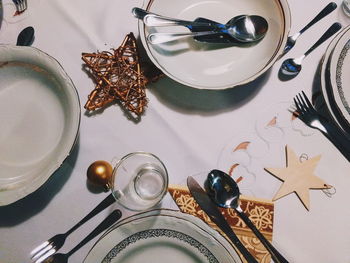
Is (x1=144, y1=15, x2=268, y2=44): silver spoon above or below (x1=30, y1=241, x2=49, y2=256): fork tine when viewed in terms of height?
above

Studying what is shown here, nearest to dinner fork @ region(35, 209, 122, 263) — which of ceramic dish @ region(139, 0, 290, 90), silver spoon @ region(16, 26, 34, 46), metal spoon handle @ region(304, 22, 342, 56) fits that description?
ceramic dish @ region(139, 0, 290, 90)

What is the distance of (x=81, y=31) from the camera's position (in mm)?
722

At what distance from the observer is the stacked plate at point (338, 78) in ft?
2.03

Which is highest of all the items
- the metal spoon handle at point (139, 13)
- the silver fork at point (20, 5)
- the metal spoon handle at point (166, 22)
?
the silver fork at point (20, 5)

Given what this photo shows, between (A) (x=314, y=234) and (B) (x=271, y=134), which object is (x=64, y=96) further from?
(A) (x=314, y=234)

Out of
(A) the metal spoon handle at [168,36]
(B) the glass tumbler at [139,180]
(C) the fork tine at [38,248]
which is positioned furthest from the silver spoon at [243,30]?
(C) the fork tine at [38,248]

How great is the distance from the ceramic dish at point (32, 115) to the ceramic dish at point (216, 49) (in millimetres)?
167

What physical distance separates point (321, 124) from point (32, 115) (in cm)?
51

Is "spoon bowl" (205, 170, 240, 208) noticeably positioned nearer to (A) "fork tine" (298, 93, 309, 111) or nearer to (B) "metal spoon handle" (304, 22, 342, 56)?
(A) "fork tine" (298, 93, 309, 111)

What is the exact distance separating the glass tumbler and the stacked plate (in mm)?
306

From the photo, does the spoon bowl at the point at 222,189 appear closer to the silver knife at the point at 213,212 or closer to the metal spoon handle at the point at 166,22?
the silver knife at the point at 213,212

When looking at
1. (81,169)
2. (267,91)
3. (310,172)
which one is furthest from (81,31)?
(310,172)

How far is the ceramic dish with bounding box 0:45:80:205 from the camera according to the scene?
0.59 metres

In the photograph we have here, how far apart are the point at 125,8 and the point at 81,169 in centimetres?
33
